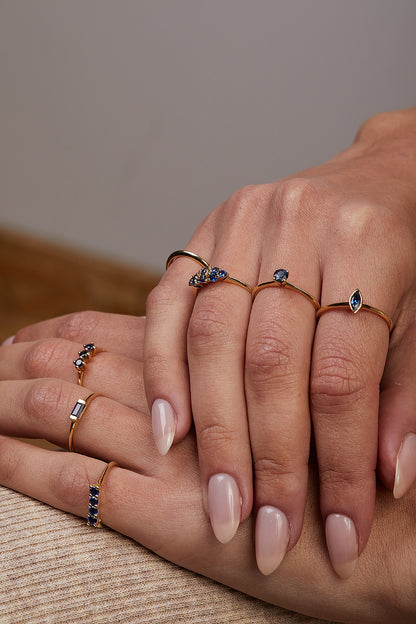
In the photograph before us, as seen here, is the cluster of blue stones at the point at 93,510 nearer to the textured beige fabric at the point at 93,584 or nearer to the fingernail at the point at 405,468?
the textured beige fabric at the point at 93,584

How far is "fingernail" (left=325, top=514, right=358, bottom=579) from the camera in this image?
1.84 feet

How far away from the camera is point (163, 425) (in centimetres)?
62

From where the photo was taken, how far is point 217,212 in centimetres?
78

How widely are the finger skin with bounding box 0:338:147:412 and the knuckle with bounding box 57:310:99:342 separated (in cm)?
5

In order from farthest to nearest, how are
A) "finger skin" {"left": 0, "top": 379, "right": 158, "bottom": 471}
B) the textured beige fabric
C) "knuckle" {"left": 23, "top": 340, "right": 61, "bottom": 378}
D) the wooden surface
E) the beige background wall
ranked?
the wooden surface, the beige background wall, "knuckle" {"left": 23, "top": 340, "right": 61, "bottom": 378}, "finger skin" {"left": 0, "top": 379, "right": 158, "bottom": 471}, the textured beige fabric

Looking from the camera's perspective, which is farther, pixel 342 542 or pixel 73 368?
pixel 73 368

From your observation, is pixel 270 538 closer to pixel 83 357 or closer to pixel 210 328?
pixel 210 328

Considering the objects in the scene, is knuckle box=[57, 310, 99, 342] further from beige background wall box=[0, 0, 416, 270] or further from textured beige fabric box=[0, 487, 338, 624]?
beige background wall box=[0, 0, 416, 270]

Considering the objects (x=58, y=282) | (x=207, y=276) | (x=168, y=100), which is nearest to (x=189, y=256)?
(x=207, y=276)

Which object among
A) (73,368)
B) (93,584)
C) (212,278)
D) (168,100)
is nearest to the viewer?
(93,584)

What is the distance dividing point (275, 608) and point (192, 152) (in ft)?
5.72

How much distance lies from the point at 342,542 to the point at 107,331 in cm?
41

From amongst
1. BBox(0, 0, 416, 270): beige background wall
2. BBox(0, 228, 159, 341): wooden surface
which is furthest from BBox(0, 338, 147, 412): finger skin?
BBox(0, 228, 159, 341): wooden surface

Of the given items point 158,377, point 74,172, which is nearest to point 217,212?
point 158,377
